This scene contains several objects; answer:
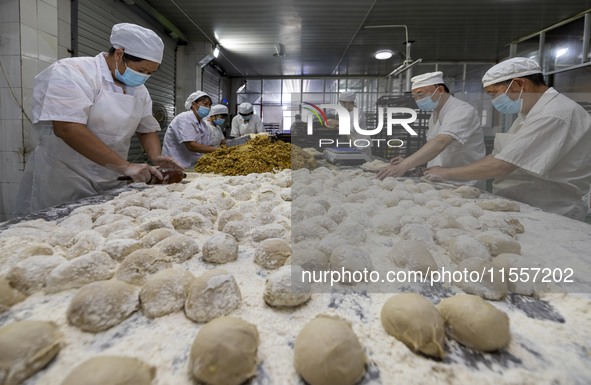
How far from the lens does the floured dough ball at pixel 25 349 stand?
0.44 m

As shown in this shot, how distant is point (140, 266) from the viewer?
2.34ft

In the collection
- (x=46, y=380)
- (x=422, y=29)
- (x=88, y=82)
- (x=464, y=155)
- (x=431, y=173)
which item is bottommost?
(x=46, y=380)

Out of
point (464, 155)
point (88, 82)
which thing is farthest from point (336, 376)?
point (464, 155)

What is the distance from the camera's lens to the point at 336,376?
0.44 meters

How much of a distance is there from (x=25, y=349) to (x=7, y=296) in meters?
0.23

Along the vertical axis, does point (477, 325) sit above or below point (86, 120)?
below

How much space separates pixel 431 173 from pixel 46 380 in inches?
78.3

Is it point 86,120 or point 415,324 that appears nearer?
point 415,324

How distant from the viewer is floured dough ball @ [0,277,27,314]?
60cm

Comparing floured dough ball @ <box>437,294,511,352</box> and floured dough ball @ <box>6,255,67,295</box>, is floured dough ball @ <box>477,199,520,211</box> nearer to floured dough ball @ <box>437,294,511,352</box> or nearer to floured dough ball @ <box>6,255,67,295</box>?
floured dough ball @ <box>437,294,511,352</box>

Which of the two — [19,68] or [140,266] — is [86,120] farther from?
[19,68]

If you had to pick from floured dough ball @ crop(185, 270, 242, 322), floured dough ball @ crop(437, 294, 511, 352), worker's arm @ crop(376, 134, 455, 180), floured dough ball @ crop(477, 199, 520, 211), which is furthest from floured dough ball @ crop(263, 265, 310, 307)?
worker's arm @ crop(376, 134, 455, 180)

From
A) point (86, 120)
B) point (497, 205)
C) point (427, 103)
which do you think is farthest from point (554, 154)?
point (86, 120)

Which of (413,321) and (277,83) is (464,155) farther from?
(277,83)
